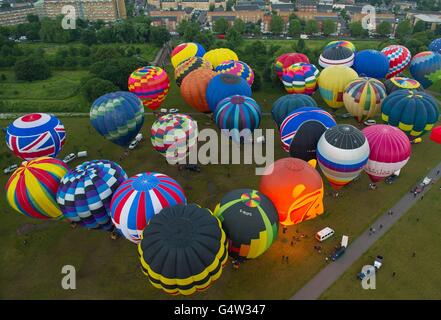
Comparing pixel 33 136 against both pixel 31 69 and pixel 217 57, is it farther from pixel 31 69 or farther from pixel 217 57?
pixel 31 69

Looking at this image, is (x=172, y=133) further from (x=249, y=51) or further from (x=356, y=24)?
(x=356, y=24)

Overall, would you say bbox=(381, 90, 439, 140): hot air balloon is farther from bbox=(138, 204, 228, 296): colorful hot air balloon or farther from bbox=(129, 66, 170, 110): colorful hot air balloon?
bbox=(129, 66, 170, 110): colorful hot air balloon

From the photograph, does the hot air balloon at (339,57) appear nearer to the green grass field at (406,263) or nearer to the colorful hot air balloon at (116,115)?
the green grass field at (406,263)

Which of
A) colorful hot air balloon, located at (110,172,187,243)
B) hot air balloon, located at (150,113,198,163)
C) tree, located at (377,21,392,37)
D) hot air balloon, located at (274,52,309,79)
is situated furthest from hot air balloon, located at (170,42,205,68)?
tree, located at (377,21,392,37)

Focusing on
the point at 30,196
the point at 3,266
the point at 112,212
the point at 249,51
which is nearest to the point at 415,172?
the point at 112,212

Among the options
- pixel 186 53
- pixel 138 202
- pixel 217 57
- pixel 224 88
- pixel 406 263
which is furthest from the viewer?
pixel 186 53

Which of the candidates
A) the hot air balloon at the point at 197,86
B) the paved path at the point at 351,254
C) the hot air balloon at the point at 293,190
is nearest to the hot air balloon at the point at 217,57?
the hot air balloon at the point at 197,86

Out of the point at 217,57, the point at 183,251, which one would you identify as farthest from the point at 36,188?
the point at 217,57

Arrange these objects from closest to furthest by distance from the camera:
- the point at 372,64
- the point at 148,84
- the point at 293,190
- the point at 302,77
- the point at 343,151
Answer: the point at 293,190 < the point at 343,151 < the point at 148,84 < the point at 302,77 < the point at 372,64
